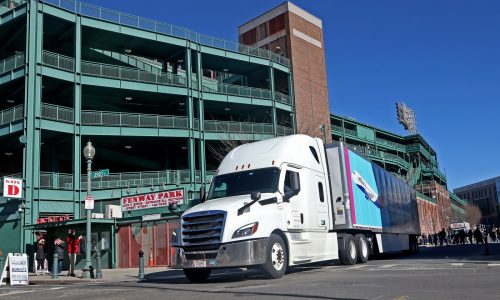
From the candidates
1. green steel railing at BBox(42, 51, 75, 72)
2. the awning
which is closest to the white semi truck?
the awning

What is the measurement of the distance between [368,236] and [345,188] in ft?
11.3

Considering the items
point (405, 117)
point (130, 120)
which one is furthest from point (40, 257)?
point (405, 117)

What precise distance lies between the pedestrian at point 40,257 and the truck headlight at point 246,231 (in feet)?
45.7

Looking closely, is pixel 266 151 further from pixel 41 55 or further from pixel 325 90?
pixel 325 90

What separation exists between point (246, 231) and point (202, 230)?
41.6 inches

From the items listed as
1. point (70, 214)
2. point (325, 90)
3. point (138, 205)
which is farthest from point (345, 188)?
point (325, 90)

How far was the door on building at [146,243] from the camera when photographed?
86.3ft

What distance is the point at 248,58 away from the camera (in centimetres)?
4562

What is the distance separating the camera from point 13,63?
33.8m

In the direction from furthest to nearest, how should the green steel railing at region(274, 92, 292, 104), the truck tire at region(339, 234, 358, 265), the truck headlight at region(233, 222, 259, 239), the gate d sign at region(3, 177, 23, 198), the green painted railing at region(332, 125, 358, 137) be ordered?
the green painted railing at region(332, 125, 358, 137) → the green steel railing at region(274, 92, 292, 104) → the gate d sign at region(3, 177, 23, 198) → the truck tire at region(339, 234, 358, 265) → the truck headlight at region(233, 222, 259, 239)

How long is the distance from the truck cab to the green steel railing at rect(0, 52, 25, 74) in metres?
24.4

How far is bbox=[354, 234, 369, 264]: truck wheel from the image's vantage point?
16859 millimetres

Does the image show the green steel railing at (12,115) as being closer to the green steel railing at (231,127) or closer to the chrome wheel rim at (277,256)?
the green steel railing at (231,127)

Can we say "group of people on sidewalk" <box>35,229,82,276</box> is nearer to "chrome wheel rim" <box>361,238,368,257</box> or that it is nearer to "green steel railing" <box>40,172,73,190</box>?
"green steel railing" <box>40,172,73,190</box>
